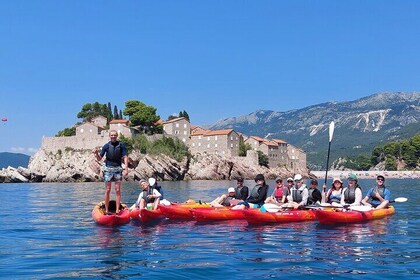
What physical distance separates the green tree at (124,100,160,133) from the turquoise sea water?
89970mm

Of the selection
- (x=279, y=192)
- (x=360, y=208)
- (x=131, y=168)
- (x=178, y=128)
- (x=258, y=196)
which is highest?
(x=178, y=128)

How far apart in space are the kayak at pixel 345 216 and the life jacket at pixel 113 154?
713cm

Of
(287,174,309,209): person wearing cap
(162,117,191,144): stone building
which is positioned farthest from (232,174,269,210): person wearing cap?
(162,117,191,144): stone building

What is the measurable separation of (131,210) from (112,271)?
27.8 ft

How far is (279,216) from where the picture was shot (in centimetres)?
1839

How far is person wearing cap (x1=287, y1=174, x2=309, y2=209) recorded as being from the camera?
63.7 feet

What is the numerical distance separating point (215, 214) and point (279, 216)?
2.40 meters

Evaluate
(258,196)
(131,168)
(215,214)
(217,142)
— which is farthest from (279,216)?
(217,142)

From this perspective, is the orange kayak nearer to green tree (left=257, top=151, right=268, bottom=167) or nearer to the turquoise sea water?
the turquoise sea water

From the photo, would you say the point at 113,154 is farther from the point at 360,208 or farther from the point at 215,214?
the point at 360,208

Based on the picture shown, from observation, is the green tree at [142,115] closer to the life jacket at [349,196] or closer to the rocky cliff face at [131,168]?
the rocky cliff face at [131,168]

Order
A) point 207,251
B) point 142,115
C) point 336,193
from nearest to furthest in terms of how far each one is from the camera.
Answer: point 207,251, point 336,193, point 142,115

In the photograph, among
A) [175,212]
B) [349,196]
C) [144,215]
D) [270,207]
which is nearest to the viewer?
[144,215]

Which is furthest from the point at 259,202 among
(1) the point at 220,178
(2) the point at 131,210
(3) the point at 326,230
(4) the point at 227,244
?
(1) the point at 220,178
